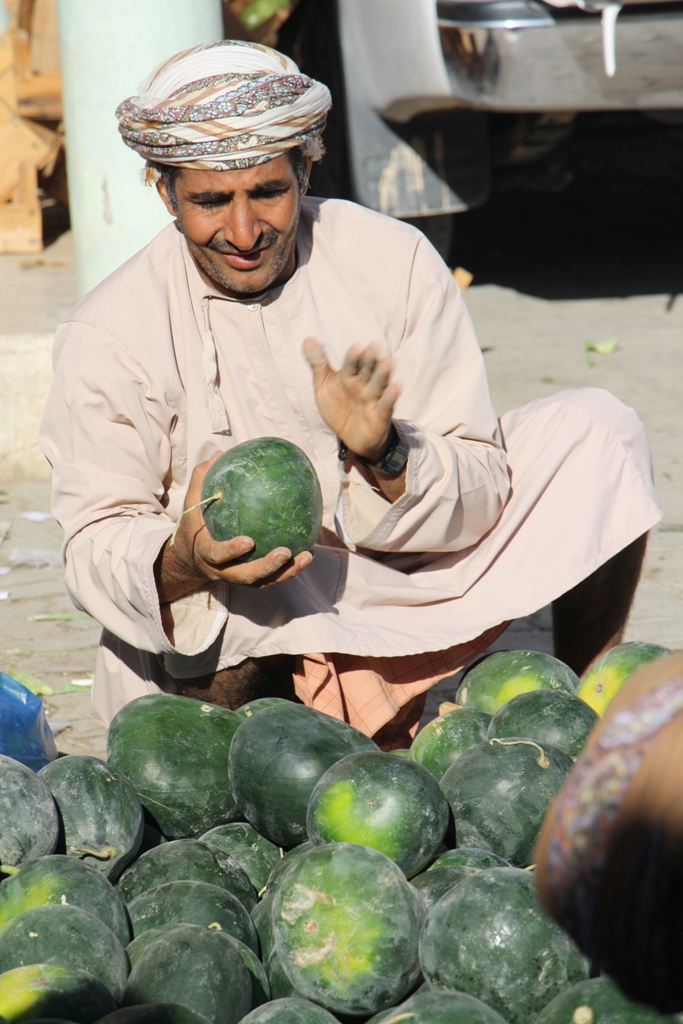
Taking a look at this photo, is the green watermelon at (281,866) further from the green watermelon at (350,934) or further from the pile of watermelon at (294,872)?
the green watermelon at (350,934)

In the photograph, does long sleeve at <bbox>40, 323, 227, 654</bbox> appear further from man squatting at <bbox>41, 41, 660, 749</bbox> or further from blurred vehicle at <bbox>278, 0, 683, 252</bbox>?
blurred vehicle at <bbox>278, 0, 683, 252</bbox>

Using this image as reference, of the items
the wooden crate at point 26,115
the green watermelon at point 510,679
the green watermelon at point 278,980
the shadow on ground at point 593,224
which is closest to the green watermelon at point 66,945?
the green watermelon at point 278,980

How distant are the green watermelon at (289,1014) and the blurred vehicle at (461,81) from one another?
458cm

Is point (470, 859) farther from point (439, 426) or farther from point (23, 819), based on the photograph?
point (439, 426)

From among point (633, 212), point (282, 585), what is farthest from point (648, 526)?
point (633, 212)

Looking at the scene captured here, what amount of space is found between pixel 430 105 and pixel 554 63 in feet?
2.68

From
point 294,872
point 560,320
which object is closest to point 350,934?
point 294,872

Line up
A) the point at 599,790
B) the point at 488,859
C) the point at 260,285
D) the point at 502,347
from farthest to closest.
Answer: the point at 502,347 < the point at 260,285 < the point at 488,859 < the point at 599,790

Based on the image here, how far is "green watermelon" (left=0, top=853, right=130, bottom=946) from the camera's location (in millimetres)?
1977

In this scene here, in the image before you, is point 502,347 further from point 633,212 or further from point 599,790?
point 599,790

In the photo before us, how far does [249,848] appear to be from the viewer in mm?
2369

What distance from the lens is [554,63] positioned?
5328 mm

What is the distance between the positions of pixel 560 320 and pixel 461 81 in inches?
83.0

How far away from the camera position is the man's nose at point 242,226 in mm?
2686
